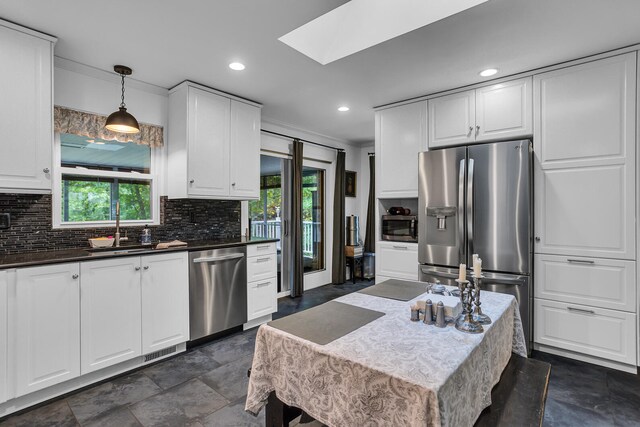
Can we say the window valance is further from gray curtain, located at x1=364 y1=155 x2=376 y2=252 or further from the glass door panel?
gray curtain, located at x1=364 y1=155 x2=376 y2=252

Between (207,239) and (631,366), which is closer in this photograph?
(631,366)

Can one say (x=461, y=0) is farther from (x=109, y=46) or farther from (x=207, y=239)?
(x=207, y=239)

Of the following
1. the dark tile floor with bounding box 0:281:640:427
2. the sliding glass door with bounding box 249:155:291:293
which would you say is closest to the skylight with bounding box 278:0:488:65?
the sliding glass door with bounding box 249:155:291:293

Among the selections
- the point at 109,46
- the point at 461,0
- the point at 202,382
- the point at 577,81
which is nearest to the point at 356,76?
the point at 461,0

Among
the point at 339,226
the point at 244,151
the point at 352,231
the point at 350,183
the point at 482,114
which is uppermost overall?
the point at 482,114

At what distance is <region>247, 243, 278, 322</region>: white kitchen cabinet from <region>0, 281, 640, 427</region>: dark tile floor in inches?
27.8

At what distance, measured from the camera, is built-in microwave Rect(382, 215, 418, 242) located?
3555 millimetres

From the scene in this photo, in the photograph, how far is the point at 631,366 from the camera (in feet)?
7.96

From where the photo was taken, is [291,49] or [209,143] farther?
[209,143]

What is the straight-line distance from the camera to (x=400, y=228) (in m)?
3.63

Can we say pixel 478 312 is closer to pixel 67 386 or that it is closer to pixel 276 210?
pixel 67 386

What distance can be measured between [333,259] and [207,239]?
2403 millimetres

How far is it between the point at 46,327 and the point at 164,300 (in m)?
0.78

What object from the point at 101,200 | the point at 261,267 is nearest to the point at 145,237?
the point at 101,200
